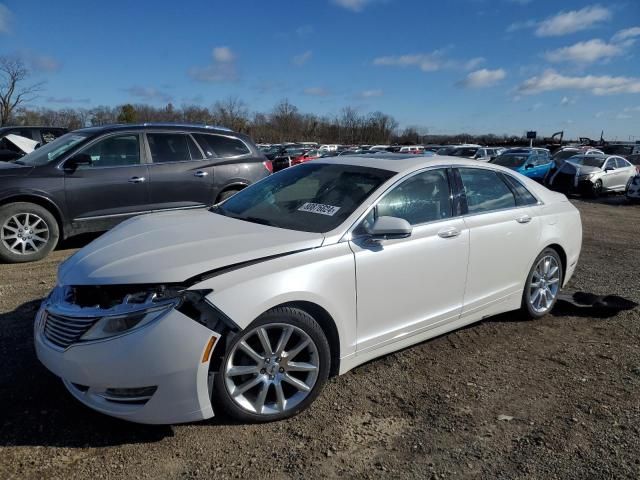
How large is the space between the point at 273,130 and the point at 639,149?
6032 centimetres

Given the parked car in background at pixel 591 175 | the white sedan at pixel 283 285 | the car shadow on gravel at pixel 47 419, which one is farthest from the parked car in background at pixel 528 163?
the car shadow on gravel at pixel 47 419

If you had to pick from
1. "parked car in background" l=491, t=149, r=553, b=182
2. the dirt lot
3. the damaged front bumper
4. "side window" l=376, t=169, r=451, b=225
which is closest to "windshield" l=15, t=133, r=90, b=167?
the dirt lot

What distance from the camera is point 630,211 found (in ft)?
45.1

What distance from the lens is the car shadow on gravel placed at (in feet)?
8.95

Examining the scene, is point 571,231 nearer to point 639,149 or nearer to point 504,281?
point 504,281

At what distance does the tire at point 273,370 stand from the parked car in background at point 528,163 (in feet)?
57.9

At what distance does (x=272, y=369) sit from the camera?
2898 millimetres

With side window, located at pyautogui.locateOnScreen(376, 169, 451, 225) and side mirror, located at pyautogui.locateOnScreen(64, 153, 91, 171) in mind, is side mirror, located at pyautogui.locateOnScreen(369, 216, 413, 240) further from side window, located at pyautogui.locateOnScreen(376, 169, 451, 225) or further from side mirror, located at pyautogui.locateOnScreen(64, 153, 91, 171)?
side mirror, located at pyautogui.locateOnScreen(64, 153, 91, 171)

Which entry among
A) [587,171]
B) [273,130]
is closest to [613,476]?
[587,171]

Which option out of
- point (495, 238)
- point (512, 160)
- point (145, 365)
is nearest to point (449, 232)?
point (495, 238)

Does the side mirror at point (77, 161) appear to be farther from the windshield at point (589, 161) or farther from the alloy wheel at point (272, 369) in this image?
the windshield at point (589, 161)

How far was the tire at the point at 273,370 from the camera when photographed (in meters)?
2.74

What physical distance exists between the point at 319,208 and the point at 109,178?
4265 mm

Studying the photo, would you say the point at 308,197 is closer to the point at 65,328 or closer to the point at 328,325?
the point at 328,325
